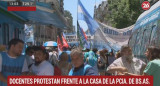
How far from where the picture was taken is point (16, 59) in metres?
5.30

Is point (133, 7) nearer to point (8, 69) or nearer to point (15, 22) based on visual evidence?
point (15, 22)

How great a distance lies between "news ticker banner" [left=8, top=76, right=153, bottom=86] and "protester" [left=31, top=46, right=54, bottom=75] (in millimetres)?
1328

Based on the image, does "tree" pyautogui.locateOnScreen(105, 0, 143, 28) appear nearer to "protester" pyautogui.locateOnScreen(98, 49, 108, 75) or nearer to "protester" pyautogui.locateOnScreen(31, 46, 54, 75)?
"protester" pyautogui.locateOnScreen(98, 49, 108, 75)

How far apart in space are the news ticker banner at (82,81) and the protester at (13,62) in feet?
4.87

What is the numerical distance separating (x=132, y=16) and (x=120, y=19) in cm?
152

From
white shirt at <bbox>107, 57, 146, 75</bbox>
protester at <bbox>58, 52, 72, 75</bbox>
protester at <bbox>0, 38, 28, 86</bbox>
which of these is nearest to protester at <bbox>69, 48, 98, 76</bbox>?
protester at <bbox>0, 38, 28, 86</bbox>

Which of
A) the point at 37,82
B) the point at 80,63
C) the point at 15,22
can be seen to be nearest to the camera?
the point at 37,82

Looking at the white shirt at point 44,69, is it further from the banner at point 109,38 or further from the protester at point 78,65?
the banner at point 109,38

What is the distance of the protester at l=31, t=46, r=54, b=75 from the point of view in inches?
200

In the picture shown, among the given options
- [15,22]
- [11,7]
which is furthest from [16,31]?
[11,7]

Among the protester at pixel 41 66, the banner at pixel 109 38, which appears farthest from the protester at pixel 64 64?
the protester at pixel 41 66

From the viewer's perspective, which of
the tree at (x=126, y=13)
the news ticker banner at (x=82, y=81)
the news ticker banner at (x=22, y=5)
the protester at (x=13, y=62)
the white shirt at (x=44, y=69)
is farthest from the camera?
the tree at (x=126, y=13)

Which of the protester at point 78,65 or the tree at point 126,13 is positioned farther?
the tree at point 126,13

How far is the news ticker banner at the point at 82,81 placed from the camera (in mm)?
3609
